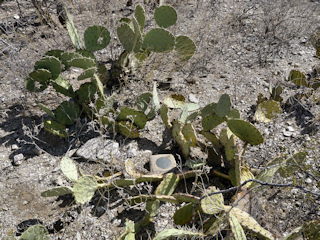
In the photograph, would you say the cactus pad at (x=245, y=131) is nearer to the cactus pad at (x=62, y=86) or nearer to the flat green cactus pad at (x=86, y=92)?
the flat green cactus pad at (x=86, y=92)

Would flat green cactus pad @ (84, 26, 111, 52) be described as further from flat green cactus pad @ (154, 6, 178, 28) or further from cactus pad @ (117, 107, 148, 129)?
cactus pad @ (117, 107, 148, 129)

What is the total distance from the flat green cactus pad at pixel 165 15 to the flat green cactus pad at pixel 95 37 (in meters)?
0.57

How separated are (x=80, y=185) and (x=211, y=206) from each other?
0.87 m

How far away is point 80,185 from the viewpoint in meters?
2.11

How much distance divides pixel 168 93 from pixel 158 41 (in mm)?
562

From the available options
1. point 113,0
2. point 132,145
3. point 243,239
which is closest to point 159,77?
point 132,145

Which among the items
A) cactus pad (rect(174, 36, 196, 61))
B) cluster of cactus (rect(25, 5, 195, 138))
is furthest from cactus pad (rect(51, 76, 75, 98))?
cactus pad (rect(174, 36, 196, 61))

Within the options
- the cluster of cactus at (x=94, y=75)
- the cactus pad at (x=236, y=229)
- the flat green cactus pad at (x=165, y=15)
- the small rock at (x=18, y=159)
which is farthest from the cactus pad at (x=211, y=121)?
the small rock at (x=18, y=159)

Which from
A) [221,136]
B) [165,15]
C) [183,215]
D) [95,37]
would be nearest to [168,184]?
[183,215]

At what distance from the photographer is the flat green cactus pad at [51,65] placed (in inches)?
104

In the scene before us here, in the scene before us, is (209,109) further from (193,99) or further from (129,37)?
(129,37)

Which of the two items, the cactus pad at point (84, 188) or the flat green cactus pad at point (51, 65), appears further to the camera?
the flat green cactus pad at point (51, 65)

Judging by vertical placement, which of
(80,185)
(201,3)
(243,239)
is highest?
(201,3)

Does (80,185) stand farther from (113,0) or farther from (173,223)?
(113,0)
